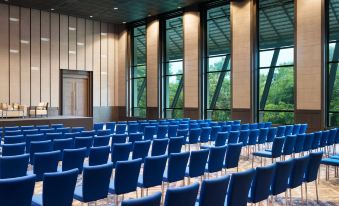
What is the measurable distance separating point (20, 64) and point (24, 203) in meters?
16.0

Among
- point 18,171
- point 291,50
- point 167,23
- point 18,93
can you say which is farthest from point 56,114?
point 18,171

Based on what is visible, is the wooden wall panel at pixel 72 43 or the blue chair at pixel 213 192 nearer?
the blue chair at pixel 213 192

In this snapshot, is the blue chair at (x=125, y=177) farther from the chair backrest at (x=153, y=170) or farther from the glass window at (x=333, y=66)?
the glass window at (x=333, y=66)

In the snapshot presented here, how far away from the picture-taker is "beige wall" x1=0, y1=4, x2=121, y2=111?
17266mm

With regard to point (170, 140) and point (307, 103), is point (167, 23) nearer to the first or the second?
point (307, 103)

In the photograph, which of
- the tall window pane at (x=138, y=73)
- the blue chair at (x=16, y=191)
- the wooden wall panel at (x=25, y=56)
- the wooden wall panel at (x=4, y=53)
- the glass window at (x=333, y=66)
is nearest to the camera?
the blue chair at (x=16, y=191)

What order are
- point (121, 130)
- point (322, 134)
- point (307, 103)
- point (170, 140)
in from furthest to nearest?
point (307, 103), point (121, 130), point (322, 134), point (170, 140)

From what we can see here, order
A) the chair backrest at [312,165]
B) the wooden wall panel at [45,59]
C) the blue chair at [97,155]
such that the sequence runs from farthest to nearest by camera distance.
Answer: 1. the wooden wall panel at [45,59]
2. the blue chair at [97,155]
3. the chair backrest at [312,165]

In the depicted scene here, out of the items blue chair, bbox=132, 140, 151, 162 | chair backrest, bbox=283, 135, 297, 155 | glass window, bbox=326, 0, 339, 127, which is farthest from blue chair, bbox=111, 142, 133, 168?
glass window, bbox=326, 0, 339, 127

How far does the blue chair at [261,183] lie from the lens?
3.91 metres

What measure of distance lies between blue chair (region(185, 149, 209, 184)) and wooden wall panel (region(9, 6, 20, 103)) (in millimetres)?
14621

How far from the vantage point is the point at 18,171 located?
4848mm

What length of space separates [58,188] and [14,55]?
52.1 feet

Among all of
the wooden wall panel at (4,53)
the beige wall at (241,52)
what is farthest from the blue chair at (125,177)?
the wooden wall panel at (4,53)
